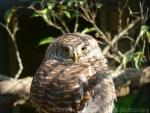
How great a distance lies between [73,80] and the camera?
2.12 metres

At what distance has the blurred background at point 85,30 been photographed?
3.57m

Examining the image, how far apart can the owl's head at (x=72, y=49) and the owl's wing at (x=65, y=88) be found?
0.07m

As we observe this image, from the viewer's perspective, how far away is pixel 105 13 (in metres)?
4.04

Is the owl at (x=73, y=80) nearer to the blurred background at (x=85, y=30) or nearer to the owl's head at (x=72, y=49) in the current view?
the owl's head at (x=72, y=49)

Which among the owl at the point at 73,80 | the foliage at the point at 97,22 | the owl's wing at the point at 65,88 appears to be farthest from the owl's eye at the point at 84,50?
the foliage at the point at 97,22

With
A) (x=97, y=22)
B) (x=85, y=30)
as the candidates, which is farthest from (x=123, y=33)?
(x=85, y=30)

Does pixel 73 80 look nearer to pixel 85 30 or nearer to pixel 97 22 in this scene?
pixel 85 30

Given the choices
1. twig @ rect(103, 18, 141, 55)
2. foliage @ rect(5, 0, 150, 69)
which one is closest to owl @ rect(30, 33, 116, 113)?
foliage @ rect(5, 0, 150, 69)

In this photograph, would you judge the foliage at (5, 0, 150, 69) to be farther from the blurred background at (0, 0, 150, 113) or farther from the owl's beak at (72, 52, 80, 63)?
the owl's beak at (72, 52, 80, 63)

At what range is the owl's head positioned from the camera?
2.25 meters

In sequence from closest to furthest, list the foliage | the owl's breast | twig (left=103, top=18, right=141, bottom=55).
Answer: the owl's breast, the foliage, twig (left=103, top=18, right=141, bottom=55)

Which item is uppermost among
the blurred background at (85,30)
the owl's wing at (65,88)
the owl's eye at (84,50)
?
the owl's eye at (84,50)

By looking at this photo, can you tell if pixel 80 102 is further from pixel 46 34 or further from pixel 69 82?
pixel 46 34

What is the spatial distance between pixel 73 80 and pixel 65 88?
0.15 ft
